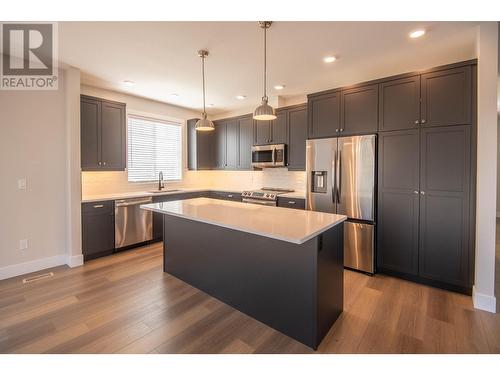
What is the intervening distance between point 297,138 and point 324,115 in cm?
81

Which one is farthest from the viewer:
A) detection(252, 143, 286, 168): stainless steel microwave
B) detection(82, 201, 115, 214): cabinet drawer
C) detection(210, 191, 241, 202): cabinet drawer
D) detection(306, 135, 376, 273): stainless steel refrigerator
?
detection(210, 191, 241, 202): cabinet drawer

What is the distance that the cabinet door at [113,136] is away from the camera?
4.01m

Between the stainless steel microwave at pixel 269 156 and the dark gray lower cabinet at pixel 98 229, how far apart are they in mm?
2667

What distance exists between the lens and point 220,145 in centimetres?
572

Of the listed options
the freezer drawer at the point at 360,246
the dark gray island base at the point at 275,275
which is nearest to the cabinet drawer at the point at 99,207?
the dark gray island base at the point at 275,275

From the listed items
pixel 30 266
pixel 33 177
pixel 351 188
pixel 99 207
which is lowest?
pixel 30 266

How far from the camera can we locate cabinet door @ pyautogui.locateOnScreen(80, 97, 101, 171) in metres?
3.74

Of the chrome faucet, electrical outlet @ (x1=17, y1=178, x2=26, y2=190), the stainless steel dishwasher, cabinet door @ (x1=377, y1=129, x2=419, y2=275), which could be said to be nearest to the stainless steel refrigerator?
cabinet door @ (x1=377, y1=129, x2=419, y2=275)

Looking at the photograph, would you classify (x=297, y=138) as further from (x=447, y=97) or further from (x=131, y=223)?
(x=131, y=223)

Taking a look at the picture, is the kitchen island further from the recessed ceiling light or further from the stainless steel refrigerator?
the recessed ceiling light

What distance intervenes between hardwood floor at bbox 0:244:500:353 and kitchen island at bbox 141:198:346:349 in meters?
0.13

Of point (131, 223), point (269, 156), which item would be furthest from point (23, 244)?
point (269, 156)

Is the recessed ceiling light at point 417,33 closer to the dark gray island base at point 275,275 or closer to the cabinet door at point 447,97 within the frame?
the cabinet door at point 447,97
